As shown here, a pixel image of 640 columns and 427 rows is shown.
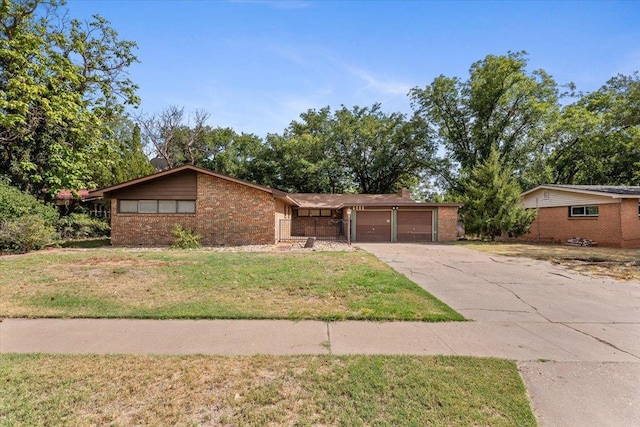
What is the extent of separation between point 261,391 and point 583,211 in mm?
22155

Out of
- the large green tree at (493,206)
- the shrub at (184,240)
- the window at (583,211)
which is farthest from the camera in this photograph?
the large green tree at (493,206)

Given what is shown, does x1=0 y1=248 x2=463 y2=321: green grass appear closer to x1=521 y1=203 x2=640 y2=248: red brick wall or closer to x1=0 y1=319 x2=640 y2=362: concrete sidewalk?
x1=0 y1=319 x2=640 y2=362: concrete sidewalk

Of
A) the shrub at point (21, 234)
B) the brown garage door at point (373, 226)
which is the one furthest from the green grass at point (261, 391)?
the brown garage door at point (373, 226)

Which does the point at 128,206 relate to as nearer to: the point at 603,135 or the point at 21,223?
the point at 21,223

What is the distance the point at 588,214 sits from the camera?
1758cm

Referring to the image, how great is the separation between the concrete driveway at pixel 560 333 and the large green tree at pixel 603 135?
24228 millimetres

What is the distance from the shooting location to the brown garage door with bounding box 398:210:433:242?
761 inches

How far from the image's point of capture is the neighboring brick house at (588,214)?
15828mm

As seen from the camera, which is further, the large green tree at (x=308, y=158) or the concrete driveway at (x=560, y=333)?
the large green tree at (x=308, y=158)

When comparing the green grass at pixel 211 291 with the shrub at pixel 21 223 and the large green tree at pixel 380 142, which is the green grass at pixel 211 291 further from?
the large green tree at pixel 380 142

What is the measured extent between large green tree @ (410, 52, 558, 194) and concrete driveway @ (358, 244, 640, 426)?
19.6 metres

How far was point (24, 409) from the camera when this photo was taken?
2.48m

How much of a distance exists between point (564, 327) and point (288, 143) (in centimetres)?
2595

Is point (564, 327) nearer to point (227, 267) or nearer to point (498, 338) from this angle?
point (498, 338)
